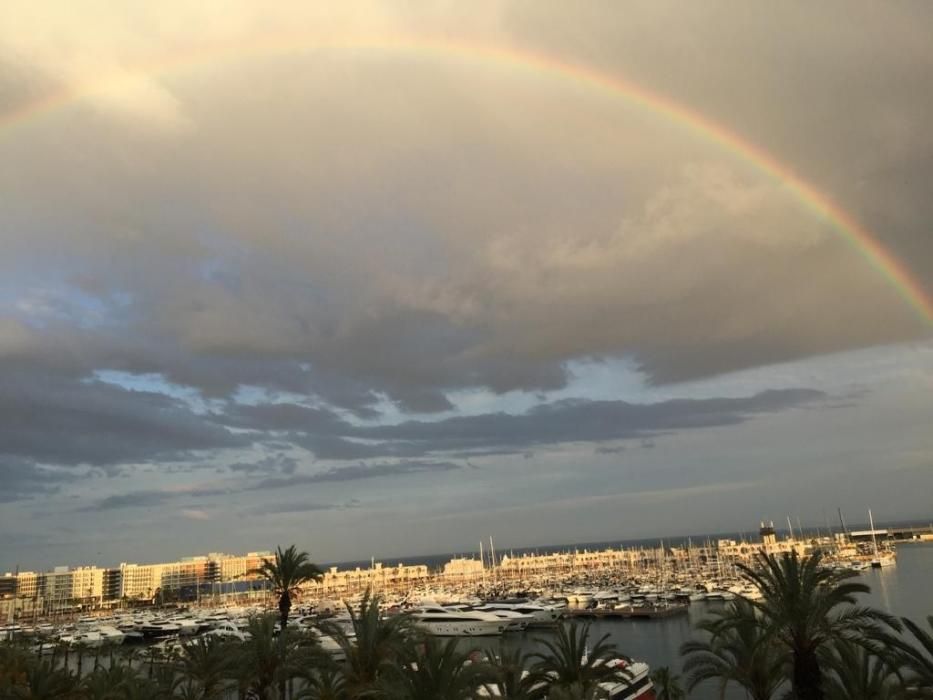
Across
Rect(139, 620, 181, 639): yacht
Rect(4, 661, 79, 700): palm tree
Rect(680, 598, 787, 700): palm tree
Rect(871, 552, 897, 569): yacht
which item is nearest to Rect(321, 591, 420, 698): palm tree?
Rect(4, 661, 79, 700): palm tree

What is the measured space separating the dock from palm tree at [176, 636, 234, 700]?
288 ft

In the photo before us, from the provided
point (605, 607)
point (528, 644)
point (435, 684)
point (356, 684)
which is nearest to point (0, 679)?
point (356, 684)

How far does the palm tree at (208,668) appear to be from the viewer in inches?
1198

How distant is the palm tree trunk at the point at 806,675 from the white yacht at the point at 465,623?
78.7 metres

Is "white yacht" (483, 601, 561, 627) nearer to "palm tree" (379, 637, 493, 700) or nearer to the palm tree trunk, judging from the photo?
the palm tree trunk

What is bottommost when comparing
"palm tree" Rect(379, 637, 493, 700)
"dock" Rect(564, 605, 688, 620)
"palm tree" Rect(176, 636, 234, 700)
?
"dock" Rect(564, 605, 688, 620)

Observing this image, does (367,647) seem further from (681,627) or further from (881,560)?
(881,560)

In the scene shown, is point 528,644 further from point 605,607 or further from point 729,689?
point 729,689

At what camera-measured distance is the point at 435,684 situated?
18156mm

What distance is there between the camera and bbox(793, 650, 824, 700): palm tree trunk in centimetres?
2089

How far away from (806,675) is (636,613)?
326ft

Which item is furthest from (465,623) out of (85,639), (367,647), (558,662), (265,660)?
(367,647)

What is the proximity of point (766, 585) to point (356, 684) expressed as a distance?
14.4 m

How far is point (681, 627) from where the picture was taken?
10062 centimetres
